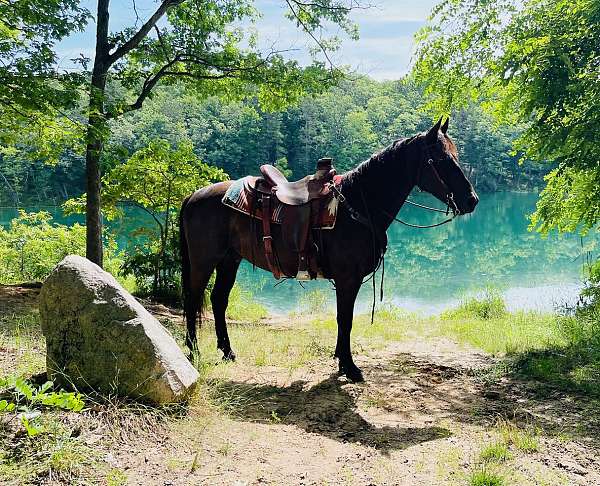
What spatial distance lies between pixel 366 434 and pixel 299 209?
2297mm

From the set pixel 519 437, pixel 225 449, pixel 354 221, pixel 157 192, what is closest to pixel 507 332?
pixel 354 221

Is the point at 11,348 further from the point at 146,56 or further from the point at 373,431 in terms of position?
the point at 146,56

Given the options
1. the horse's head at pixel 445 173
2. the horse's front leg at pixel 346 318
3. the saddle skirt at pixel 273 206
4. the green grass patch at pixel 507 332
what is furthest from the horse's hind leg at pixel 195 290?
the green grass patch at pixel 507 332

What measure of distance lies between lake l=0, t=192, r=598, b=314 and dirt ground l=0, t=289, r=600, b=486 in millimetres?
2045

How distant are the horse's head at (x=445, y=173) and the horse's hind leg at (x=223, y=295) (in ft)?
8.25

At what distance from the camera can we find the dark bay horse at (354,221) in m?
4.74

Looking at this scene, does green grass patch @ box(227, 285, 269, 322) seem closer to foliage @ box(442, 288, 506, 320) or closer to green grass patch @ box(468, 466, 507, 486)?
foliage @ box(442, 288, 506, 320)

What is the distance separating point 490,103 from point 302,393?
6024 mm

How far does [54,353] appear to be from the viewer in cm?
360

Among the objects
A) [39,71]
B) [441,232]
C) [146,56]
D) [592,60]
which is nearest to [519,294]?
[592,60]

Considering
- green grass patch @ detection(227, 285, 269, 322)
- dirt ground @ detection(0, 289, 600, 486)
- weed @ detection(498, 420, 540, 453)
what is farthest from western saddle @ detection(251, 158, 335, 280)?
green grass patch @ detection(227, 285, 269, 322)

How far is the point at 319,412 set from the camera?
412cm

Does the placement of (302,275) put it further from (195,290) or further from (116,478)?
(116,478)

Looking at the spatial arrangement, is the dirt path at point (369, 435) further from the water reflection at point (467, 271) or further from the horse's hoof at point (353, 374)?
the water reflection at point (467, 271)
